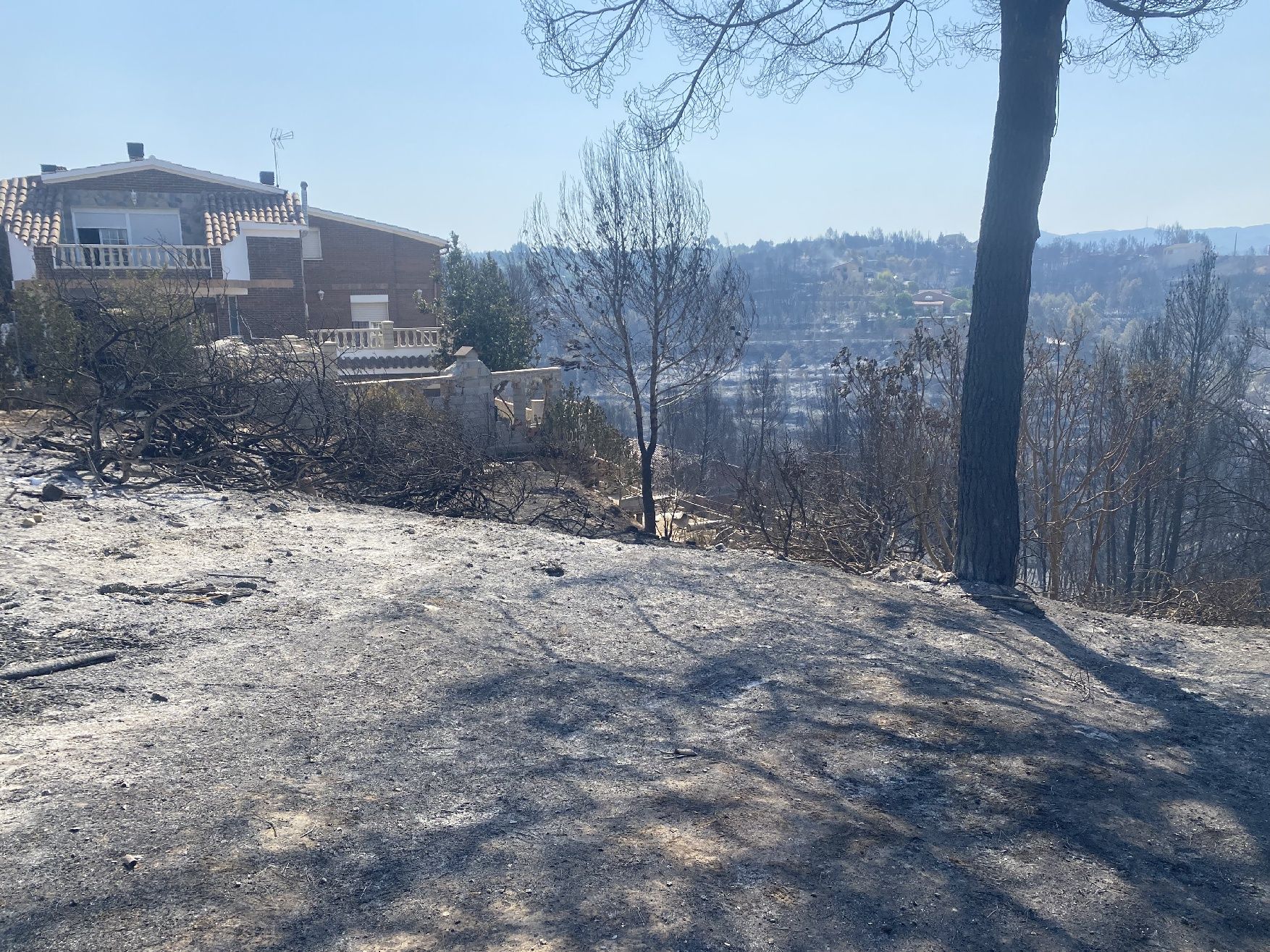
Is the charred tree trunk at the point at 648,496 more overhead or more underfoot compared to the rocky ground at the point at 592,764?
more underfoot

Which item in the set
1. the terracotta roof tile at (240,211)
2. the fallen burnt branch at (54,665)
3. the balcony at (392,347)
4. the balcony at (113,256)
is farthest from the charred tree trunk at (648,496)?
the terracotta roof tile at (240,211)

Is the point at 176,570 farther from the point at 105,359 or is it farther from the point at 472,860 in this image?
the point at 105,359

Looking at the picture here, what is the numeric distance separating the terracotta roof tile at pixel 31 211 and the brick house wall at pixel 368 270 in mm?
9344

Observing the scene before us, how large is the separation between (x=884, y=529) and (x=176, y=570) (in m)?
6.55

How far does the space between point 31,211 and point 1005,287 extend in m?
29.1

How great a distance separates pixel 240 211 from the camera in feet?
95.5

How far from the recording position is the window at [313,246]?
115 feet

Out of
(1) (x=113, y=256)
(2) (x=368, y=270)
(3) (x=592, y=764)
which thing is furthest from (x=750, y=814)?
(2) (x=368, y=270)

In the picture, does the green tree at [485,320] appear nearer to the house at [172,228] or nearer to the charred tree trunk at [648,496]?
the house at [172,228]

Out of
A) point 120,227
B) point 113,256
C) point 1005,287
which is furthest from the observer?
point 120,227

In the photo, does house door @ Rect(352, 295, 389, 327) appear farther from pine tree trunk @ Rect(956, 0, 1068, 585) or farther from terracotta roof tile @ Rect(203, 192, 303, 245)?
pine tree trunk @ Rect(956, 0, 1068, 585)

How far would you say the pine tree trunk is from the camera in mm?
6172

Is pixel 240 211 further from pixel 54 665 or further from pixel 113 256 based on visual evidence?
pixel 54 665

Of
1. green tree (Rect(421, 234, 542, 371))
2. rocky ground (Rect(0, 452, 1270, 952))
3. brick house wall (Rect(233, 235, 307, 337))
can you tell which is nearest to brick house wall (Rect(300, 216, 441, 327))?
brick house wall (Rect(233, 235, 307, 337))
